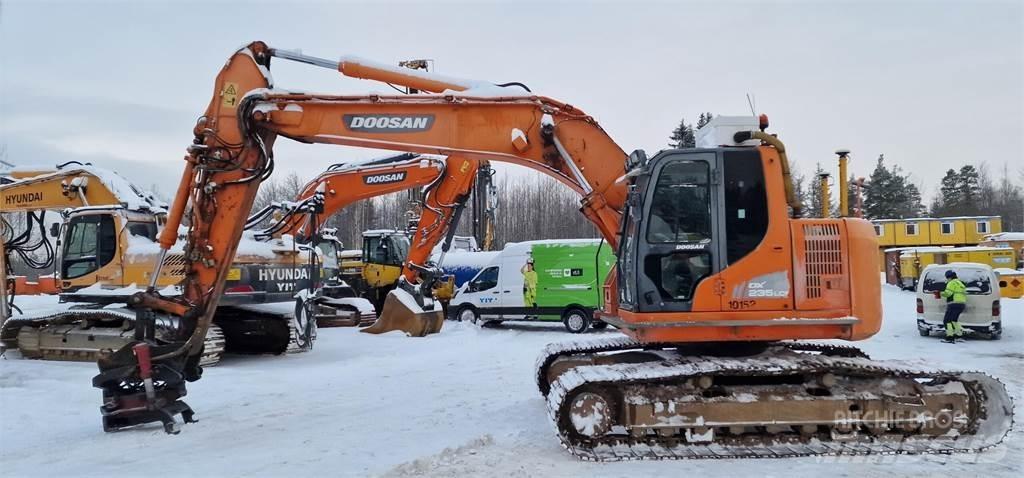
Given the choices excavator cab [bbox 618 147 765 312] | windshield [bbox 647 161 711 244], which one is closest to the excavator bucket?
excavator cab [bbox 618 147 765 312]

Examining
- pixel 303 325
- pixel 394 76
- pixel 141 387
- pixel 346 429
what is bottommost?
pixel 346 429

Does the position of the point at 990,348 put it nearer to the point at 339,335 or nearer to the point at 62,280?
the point at 339,335

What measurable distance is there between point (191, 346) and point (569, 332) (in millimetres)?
12174

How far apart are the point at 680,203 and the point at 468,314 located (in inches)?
560

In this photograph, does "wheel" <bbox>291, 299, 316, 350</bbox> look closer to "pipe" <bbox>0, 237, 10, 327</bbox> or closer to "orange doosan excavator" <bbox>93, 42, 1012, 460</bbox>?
"pipe" <bbox>0, 237, 10, 327</bbox>

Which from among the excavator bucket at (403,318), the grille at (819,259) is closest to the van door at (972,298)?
the grille at (819,259)

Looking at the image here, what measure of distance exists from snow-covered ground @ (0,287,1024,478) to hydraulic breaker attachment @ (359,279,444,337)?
3.47 metres

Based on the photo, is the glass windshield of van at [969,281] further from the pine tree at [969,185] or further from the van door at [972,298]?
the pine tree at [969,185]

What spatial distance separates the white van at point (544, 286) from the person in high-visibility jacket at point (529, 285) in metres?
0.01

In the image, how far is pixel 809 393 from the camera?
6332mm

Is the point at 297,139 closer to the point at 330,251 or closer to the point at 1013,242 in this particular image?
the point at 330,251

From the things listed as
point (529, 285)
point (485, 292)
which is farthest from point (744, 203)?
point (485, 292)

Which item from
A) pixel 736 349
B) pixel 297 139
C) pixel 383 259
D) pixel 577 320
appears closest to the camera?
pixel 736 349

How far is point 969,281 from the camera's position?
14.5 metres
